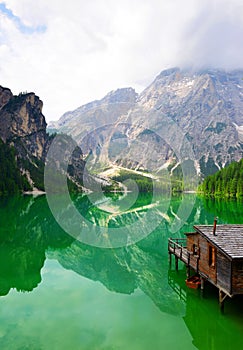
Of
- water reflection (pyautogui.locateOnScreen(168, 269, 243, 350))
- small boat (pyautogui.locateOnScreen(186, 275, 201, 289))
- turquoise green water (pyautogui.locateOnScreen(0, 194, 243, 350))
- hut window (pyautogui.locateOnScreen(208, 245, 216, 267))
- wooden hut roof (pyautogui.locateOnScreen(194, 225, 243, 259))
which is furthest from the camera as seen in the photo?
small boat (pyautogui.locateOnScreen(186, 275, 201, 289))

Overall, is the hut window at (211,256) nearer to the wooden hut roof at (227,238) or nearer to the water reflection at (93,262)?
the wooden hut roof at (227,238)

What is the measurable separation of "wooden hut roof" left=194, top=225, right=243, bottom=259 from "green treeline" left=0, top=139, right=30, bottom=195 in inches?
5350

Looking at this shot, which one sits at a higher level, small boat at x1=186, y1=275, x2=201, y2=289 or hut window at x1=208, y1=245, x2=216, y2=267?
hut window at x1=208, y1=245, x2=216, y2=267

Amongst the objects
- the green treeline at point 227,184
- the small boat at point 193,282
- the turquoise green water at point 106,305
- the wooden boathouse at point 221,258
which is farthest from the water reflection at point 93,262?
the green treeline at point 227,184

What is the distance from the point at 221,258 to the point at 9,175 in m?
158

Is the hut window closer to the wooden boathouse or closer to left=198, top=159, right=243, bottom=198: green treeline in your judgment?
the wooden boathouse

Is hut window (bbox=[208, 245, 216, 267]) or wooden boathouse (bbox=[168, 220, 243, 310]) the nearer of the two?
wooden boathouse (bbox=[168, 220, 243, 310])

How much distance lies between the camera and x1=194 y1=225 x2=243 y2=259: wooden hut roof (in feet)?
61.8

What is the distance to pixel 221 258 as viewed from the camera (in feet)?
64.4

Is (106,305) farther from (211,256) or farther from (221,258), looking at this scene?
(221,258)

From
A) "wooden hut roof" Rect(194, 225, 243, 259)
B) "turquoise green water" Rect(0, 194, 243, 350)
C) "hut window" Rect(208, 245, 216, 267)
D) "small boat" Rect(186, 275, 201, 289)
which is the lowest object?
"turquoise green water" Rect(0, 194, 243, 350)

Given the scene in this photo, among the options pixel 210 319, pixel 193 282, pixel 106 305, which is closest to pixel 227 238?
pixel 210 319

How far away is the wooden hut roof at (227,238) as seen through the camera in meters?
18.8

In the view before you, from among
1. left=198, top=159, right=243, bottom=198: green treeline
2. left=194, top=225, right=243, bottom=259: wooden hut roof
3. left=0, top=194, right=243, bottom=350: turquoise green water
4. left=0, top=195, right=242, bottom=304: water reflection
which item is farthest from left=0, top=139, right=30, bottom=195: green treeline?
left=194, top=225, right=243, bottom=259: wooden hut roof
